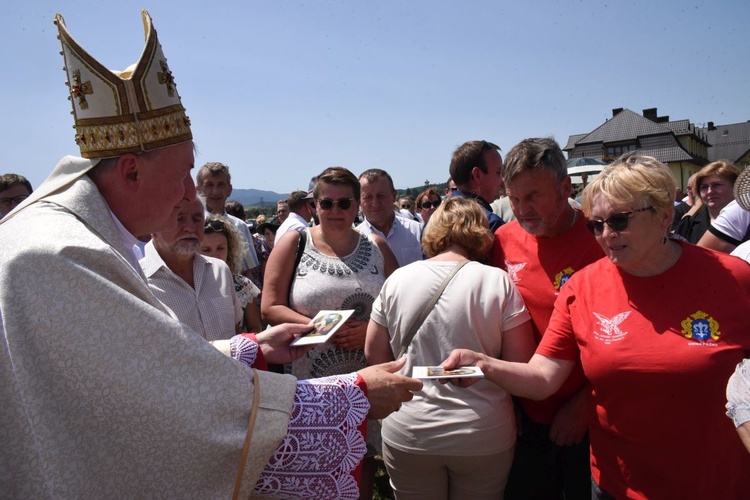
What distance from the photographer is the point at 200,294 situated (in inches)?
133

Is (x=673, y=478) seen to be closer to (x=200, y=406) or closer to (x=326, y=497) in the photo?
(x=326, y=497)

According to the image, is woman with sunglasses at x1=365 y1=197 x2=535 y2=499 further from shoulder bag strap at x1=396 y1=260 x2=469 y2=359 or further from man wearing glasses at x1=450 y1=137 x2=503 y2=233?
man wearing glasses at x1=450 y1=137 x2=503 y2=233

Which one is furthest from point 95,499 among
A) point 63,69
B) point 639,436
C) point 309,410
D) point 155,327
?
point 639,436

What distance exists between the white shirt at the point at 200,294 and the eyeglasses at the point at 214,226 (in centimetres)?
79

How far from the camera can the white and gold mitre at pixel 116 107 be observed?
1820 millimetres

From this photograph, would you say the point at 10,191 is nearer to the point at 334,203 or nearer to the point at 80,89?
the point at 334,203

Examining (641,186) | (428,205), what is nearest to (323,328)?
(641,186)

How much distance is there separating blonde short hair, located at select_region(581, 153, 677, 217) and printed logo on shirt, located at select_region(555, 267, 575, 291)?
622 mm

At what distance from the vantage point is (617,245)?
7.76 feet

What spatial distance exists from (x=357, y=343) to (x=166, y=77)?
2.23 m

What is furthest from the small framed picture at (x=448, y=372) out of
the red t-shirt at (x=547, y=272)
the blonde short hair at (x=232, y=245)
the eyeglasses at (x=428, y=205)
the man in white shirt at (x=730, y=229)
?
the eyeglasses at (x=428, y=205)

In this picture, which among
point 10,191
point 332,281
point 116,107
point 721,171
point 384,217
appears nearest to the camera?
point 116,107

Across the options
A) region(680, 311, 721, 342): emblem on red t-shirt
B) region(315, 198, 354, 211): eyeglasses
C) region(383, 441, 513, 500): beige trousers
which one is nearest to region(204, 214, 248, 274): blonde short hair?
region(315, 198, 354, 211): eyeglasses

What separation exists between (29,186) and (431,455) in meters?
5.34
